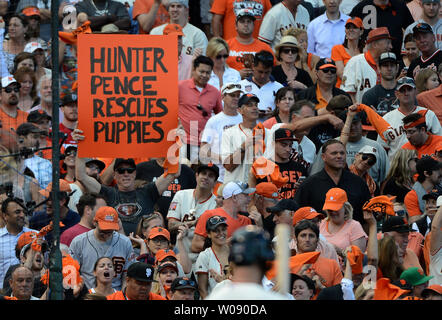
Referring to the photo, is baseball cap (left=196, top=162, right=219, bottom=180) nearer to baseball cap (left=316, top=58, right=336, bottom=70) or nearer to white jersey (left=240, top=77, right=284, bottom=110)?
white jersey (left=240, top=77, right=284, bottom=110)

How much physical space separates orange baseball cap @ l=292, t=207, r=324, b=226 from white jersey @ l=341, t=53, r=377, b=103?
430 centimetres

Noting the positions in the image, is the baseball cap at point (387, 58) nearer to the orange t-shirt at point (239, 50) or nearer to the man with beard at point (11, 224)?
the orange t-shirt at point (239, 50)

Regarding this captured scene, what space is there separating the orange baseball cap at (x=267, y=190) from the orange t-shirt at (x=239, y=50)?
12.7 feet

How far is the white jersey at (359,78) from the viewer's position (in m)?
16.1

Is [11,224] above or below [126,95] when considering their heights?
below

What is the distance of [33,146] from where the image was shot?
1384cm

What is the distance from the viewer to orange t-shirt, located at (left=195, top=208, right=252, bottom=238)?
12328mm

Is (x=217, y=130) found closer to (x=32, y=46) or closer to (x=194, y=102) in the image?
(x=194, y=102)

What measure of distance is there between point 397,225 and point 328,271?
1.13 metres

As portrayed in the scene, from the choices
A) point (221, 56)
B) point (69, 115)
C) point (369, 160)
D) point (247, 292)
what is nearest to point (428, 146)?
point (369, 160)

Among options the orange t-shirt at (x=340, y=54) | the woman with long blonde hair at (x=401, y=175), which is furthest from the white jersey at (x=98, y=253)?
the orange t-shirt at (x=340, y=54)

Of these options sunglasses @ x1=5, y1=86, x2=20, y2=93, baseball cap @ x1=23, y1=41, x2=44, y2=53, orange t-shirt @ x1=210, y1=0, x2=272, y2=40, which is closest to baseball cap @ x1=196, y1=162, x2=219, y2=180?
sunglasses @ x1=5, y1=86, x2=20, y2=93
